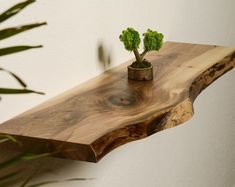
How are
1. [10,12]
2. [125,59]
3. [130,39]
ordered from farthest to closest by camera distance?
[125,59], [130,39], [10,12]

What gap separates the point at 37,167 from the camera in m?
0.93

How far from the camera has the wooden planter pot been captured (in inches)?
44.1

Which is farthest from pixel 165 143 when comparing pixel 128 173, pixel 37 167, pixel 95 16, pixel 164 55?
pixel 37 167

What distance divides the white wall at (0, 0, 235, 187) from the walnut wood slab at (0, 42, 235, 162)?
0.14 feet

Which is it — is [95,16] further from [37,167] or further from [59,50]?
[37,167]

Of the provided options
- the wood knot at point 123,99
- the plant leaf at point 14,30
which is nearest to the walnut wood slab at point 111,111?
the wood knot at point 123,99

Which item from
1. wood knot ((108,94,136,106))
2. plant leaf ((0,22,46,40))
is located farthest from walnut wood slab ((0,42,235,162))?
plant leaf ((0,22,46,40))

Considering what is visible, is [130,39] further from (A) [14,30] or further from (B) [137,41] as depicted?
(A) [14,30]

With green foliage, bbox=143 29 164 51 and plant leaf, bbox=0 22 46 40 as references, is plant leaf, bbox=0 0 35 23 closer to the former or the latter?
plant leaf, bbox=0 22 46 40

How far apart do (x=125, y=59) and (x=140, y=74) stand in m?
0.23

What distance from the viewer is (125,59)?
4.40 feet

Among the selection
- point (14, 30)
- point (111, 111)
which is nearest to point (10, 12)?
point (14, 30)

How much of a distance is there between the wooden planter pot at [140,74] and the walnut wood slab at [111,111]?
17 mm

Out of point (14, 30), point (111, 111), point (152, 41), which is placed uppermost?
point (14, 30)
